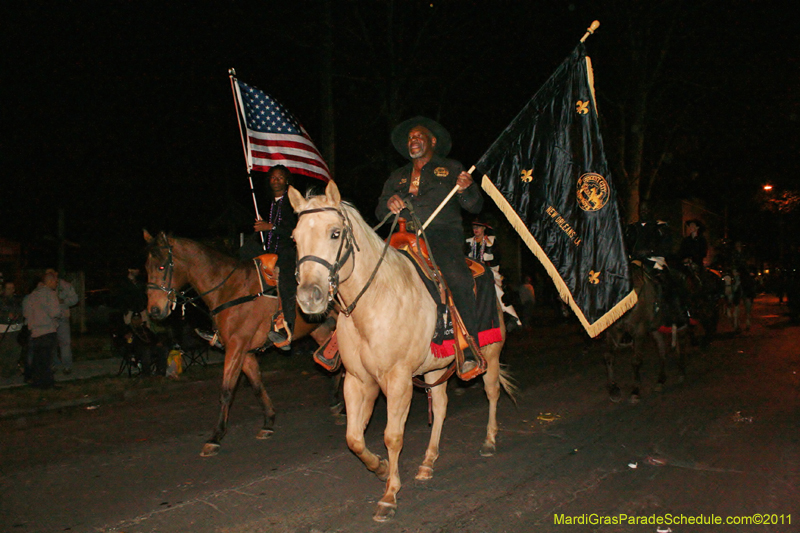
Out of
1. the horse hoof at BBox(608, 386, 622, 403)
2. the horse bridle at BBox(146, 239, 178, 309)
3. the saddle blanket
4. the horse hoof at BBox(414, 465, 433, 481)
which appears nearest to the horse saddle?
the saddle blanket

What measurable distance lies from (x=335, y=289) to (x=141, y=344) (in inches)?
321

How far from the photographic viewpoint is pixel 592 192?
6332mm

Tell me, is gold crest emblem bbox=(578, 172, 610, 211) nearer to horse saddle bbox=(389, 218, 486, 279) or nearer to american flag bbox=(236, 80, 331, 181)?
horse saddle bbox=(389, 218, 486, 279)

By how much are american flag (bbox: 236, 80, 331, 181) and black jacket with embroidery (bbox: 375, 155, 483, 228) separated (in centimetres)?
497

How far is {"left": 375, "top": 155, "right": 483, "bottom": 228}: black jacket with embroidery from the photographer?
573 centimetres

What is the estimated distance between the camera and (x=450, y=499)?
5.01 metres

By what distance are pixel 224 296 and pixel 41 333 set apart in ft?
16.0

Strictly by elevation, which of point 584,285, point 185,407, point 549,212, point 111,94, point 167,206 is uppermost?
point 111,94

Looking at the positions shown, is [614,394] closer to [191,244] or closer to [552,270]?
[552,270]

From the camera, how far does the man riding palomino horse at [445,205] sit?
224 inches

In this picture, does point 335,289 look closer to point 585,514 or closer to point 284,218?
point 585,514

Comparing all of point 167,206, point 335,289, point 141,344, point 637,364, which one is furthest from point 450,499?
point 167,206

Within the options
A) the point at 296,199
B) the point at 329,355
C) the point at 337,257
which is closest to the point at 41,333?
the point at 329,355

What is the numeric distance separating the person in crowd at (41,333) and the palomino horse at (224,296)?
4.15 m
